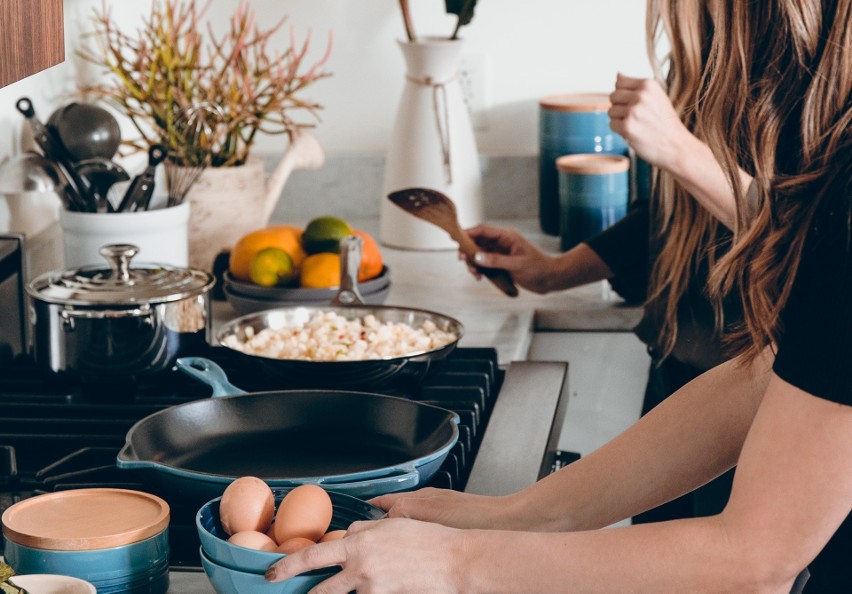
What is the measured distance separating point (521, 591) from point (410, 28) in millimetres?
1513

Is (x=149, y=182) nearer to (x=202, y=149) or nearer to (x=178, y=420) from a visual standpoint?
(x=202, y=149)

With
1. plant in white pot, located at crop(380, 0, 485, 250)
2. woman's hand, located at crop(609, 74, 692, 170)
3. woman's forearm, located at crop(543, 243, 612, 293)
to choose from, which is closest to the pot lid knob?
woman's hand, located at crop(609, 74, 692, 170)

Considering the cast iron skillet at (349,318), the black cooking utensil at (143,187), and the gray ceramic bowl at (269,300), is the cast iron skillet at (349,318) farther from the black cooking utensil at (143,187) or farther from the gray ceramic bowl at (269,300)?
the black cooking utensil at (143,187)

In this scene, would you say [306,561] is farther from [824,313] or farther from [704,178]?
[704,178]

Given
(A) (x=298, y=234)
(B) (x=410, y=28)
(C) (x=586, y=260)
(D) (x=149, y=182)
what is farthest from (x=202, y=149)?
(C) (x=586, y=260)

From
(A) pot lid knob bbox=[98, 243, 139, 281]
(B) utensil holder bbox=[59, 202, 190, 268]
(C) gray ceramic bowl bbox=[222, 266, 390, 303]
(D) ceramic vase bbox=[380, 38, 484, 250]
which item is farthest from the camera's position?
(D) ceramic vase bbox=[380, 38, 484, 250]

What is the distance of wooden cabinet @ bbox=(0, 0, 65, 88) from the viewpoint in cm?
91

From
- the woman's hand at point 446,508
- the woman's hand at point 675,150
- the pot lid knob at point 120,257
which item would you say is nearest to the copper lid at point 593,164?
the woman's hand at point 675,150

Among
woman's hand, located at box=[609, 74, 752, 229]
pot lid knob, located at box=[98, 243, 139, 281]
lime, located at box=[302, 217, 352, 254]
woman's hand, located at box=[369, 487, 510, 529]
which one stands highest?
woman's hand, located at box=[609, 74, 752, 229]

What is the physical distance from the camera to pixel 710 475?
42.8 inches

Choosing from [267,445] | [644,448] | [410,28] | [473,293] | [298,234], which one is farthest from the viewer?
[410,28]

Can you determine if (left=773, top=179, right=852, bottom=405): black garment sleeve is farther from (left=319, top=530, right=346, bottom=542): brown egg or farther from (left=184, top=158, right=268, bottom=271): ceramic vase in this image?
(left=184, top=158, right=268, bottom=271): ceramic vase

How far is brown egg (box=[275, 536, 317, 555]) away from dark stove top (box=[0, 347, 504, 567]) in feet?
0.53

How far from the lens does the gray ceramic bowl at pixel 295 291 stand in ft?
5.72
